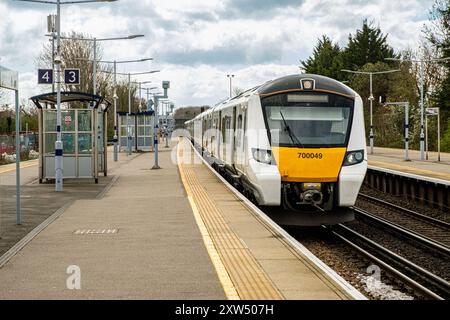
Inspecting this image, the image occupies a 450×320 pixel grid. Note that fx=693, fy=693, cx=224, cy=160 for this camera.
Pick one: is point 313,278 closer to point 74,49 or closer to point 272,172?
point 272,172

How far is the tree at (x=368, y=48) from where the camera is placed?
71812 mm

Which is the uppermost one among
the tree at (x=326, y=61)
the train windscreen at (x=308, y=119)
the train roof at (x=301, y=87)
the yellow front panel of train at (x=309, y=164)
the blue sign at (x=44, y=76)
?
the tree at (x=326, y=61)

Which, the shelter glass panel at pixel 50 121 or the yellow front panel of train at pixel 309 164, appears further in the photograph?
the shelter glass panel at pixel 50 121

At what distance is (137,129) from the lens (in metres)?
49.3

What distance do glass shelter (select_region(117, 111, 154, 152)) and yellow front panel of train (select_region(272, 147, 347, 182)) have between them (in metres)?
32.6

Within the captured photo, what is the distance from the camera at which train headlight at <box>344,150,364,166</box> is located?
13.4 meters

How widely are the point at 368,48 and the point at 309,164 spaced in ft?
202

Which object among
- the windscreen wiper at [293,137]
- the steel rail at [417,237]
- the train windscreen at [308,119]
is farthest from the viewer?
the train windscreen at [308,119]

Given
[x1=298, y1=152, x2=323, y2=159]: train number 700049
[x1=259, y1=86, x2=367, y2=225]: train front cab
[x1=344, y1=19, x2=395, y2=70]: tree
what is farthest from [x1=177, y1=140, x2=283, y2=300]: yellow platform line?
[x1=344, y1=19, x2=395, y2=70]: tree

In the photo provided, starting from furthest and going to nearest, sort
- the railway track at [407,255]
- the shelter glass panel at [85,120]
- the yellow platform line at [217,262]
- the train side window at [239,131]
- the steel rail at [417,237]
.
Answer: the shelter glass panel at [85,120]
the train side window at [239,131]
the steel rail at [417,237]
the railway track at [407,255]
the yellow platform line at [217,262]

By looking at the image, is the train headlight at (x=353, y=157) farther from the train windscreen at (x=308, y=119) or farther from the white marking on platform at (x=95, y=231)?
the white marking on platform at (x=95, y=231)

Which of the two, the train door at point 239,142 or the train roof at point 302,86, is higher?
the train roof at point 302,86

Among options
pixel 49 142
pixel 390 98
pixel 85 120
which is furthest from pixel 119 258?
pixel 390 98

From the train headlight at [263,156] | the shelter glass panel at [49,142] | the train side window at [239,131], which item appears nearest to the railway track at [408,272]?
the train headlight at [263,156]
